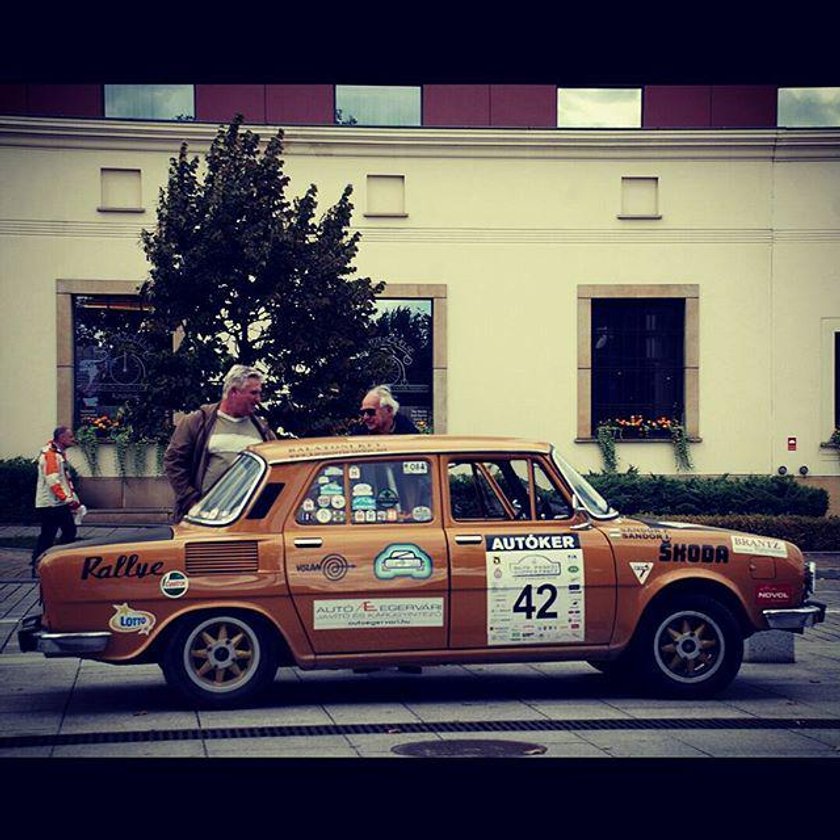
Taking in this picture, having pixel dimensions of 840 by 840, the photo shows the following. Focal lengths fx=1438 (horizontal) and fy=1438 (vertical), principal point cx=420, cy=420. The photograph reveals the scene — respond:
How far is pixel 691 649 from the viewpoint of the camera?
Answer: 28.2 feet

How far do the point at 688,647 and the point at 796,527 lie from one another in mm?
14167

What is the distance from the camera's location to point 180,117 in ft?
88.9

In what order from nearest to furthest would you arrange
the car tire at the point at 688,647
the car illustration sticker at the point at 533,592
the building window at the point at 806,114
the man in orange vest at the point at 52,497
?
the car illustration sticker at the point at 533,592 → the car tire at the point at 688,647 → the man in orange vest at the point at 52,497 → the building window at the point at 806,114

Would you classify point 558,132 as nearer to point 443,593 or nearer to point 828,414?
point 828,414

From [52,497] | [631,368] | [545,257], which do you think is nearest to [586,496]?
[52,497]

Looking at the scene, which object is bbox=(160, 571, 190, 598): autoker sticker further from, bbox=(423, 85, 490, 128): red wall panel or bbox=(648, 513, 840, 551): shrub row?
bbox=(423, 85, 490, 128): red wall panel

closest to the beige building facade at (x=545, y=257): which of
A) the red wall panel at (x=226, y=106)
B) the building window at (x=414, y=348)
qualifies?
the building window at (x=414, y=348)

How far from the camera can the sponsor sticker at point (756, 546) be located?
8680 mm

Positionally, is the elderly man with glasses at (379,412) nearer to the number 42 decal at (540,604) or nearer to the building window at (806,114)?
the number 42 decal at (540,604)

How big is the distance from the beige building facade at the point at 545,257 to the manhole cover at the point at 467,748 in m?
20.1

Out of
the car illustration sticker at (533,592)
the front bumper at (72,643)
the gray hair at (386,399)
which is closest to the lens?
the front bumper at (72,643)

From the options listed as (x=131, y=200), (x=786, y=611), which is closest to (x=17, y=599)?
(x=786, y=611)
